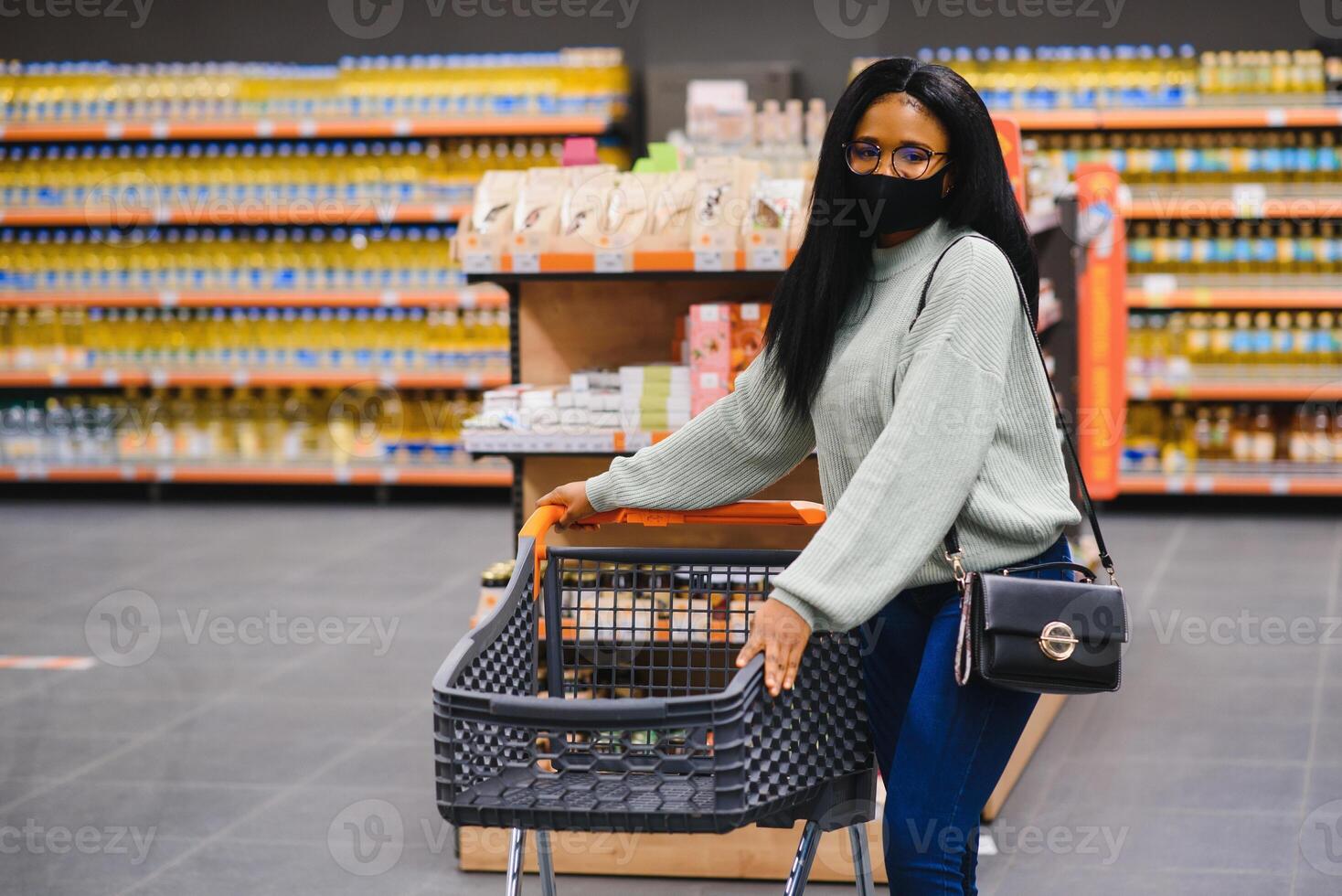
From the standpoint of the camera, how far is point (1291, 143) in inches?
291

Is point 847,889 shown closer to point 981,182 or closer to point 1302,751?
point 1302,751

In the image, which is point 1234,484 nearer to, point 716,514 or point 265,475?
point 265,475

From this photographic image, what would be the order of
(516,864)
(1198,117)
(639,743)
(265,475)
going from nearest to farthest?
(639,743) → (516,864) → (1198,117) → (265,475)

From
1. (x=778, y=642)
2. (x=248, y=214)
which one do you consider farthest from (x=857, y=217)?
(x=248, y=214)

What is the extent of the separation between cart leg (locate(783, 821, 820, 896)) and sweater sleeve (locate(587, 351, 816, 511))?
47 centimetres

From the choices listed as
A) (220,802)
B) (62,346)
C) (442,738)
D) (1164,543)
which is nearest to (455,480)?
(62,346)

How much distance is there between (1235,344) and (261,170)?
5.14 metres

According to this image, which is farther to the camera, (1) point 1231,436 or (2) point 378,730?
(1) point 1231,436

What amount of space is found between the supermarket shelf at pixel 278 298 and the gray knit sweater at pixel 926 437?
5.99 m

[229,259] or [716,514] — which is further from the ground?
[229,259]

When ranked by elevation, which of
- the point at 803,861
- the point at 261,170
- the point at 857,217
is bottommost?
the point at 803,861

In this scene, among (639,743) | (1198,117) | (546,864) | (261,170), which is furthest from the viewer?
(261,170)

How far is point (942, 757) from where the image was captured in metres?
1.78

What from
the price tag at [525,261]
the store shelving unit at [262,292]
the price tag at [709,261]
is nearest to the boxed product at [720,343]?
the price tag at [709,261]
